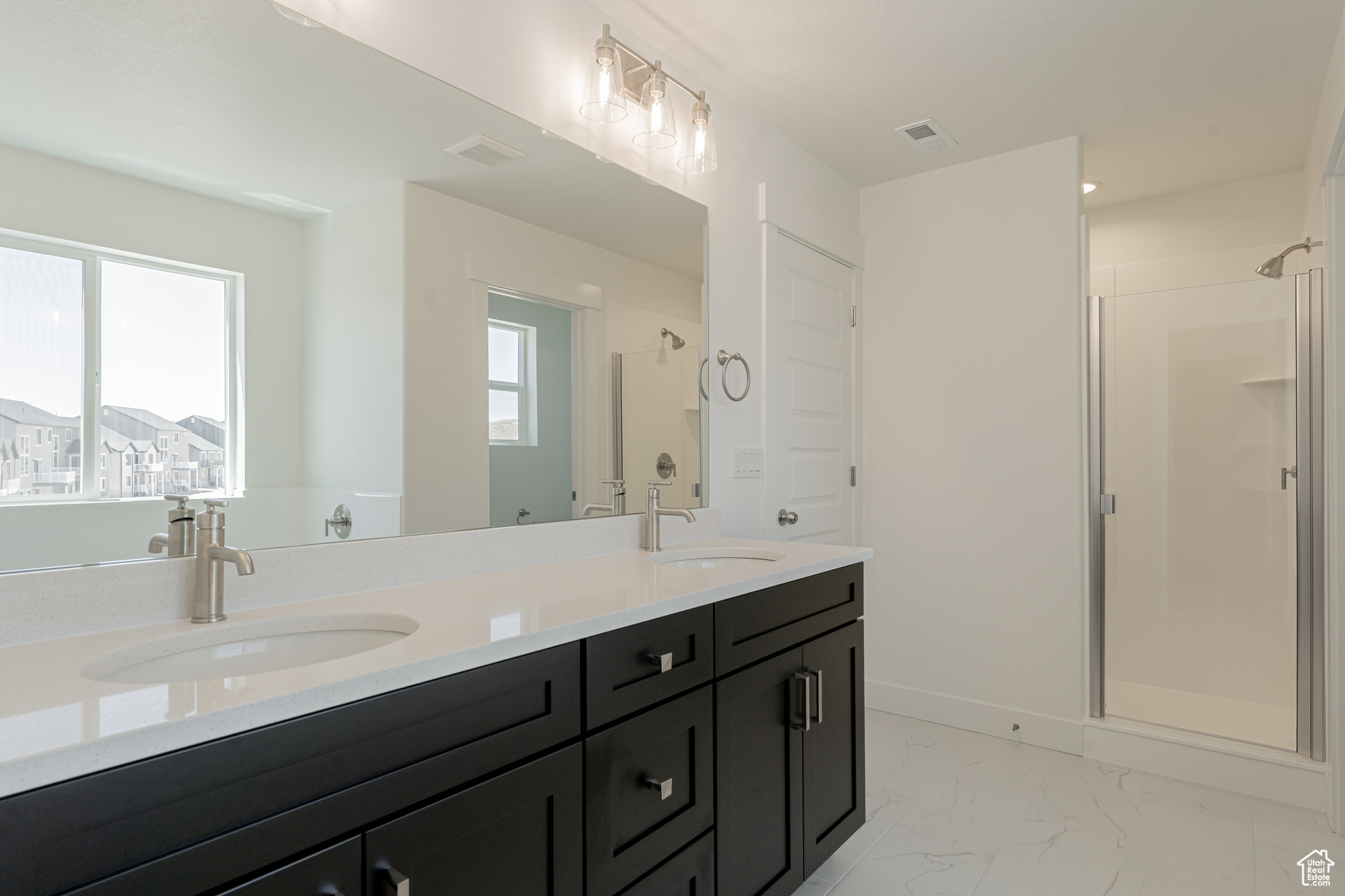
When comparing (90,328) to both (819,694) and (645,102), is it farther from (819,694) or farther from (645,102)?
(819,694)

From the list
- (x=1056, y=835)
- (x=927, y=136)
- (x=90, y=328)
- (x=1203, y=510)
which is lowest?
(x=1056, y=835)

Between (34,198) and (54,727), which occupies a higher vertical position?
(34,198)

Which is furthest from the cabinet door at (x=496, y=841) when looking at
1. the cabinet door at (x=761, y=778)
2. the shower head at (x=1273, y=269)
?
the shower head at (x=1273, y=269)

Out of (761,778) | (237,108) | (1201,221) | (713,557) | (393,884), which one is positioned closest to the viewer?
(393,884)

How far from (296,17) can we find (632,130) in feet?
3.23

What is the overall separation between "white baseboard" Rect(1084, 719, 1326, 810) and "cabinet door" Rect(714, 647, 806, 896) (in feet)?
5.29

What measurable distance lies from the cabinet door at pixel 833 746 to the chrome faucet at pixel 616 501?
638mm

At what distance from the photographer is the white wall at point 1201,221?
3.12 meters

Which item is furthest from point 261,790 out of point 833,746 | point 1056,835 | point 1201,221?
point 1201,221

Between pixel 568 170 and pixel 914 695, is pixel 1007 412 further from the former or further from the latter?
pixel 568 170

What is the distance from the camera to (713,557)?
6.70ft

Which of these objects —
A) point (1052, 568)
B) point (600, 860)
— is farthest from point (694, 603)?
point (1052, 568)

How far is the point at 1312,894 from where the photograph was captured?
1828 mm

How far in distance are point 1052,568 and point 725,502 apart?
139 centimetres
